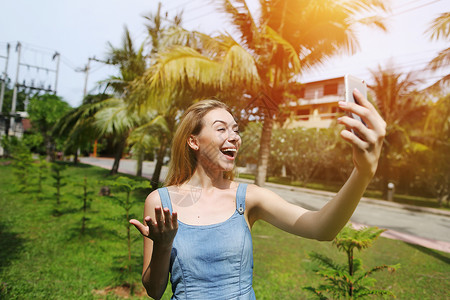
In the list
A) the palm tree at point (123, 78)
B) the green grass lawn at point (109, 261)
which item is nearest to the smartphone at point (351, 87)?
the green grass lawn at point (109, 261)

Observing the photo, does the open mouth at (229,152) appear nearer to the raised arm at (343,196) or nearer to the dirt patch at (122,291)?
the raised arm at (343,196)

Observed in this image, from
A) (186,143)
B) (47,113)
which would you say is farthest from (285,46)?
(47,113)

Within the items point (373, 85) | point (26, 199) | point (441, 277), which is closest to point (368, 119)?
point (441, 277)

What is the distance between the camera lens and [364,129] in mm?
809

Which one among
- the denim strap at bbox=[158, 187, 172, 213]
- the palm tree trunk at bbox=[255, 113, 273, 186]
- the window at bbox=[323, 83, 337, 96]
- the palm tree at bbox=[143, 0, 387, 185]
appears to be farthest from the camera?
the window at bbox=[323, 83, 337, 96]

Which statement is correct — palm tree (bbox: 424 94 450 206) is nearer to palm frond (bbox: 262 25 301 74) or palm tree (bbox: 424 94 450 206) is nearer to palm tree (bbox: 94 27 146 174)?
palm frond (bbox: 262 25 301 74)

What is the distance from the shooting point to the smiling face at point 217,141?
4.56 ft

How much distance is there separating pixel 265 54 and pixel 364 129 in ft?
21.6

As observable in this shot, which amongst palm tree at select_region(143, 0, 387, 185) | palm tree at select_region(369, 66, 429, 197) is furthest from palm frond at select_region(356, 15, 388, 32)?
palm tree at select_region(369, 66, 429, 197)

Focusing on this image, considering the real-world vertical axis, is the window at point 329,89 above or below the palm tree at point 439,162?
above

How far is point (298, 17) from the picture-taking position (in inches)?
264

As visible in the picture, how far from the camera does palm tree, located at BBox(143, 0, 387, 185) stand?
6.09 meters

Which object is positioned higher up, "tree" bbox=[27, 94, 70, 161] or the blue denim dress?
"tree" bbox=[27, 94, 70, 161]

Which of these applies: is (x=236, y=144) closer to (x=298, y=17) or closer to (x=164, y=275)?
(x=164, y=275)
